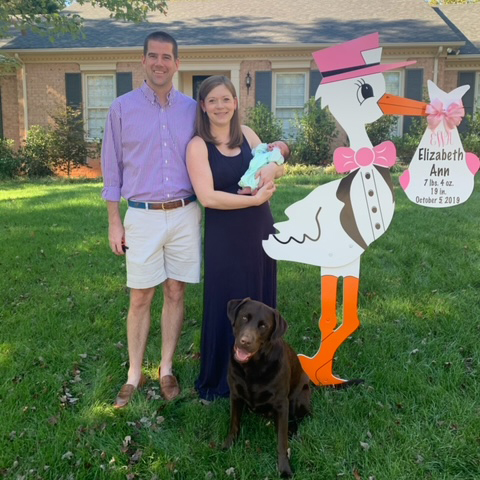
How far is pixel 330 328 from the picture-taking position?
3254 mm

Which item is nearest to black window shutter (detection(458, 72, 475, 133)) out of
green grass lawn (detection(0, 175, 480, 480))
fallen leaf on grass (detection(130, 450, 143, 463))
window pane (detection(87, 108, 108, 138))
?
green grass lawn (detection(0, 175, 480, 480))

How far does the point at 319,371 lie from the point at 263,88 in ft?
39.6

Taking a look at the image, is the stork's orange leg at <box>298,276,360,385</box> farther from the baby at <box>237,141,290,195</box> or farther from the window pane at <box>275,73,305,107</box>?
the window pane at <box>275,73,305,107</box>

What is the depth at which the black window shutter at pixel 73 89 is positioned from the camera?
14.6m

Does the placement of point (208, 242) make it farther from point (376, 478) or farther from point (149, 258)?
point (376, 478)

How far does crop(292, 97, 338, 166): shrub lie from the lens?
13266 millimetres

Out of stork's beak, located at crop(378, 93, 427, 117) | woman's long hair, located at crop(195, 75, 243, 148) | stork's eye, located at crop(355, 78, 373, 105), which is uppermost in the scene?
stork's eye, located at crop(355, 78, 373, 105)

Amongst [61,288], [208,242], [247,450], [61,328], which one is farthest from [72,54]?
[247,450]

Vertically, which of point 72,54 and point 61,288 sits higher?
point 72,54

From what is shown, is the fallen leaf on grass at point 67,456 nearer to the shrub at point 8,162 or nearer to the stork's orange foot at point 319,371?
the stork's orange foot at point 319,371

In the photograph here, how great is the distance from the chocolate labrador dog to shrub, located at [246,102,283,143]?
11.2 m

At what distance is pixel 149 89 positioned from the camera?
119 inches

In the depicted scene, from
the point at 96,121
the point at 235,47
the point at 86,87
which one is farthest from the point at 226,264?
the point at 86,87

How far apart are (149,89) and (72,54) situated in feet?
42.2
